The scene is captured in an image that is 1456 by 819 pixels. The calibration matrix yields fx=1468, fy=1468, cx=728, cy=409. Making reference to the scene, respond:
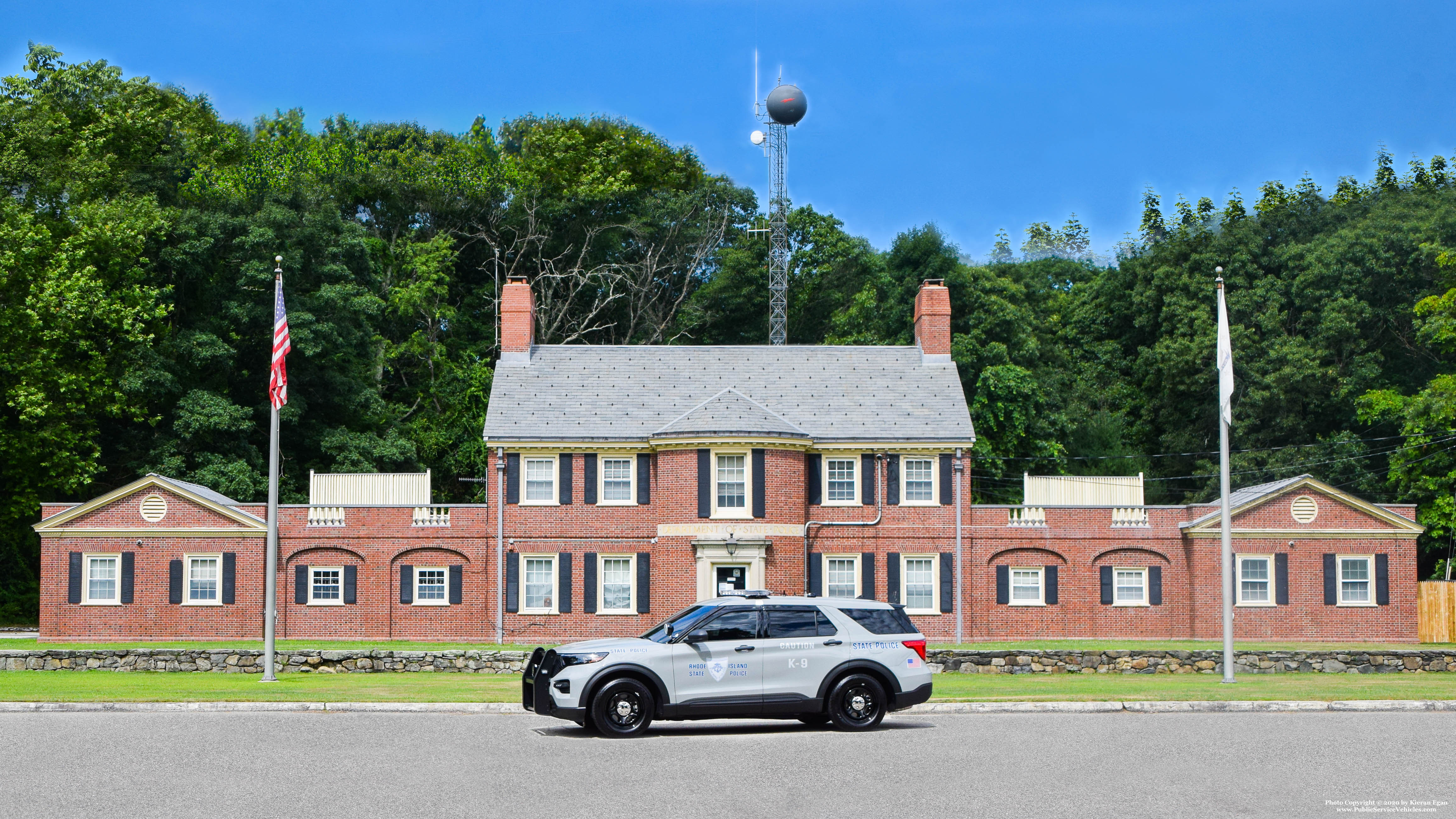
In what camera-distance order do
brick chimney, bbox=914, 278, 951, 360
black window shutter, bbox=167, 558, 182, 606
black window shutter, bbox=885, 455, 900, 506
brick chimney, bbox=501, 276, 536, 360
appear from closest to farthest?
black window shutter, bbox=167, 558, 182, 606, black window shutter, bbox=885, 455, 900, 506, brick chimney, bbox=501, 276, 536, 360, brick chimney, bbox=914, 278, 951, 360

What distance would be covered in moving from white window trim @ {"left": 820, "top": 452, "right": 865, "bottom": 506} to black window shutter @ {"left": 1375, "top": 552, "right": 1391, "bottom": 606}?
14789 mm

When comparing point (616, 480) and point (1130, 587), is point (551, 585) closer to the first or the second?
point (616, 480)

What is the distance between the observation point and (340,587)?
41.5m

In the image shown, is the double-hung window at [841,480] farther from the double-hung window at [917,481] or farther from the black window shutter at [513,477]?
the black window shutter at [513,477]

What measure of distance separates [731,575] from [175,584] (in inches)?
610

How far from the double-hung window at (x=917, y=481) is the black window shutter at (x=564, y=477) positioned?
373 inches

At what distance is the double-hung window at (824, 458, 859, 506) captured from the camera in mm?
42125

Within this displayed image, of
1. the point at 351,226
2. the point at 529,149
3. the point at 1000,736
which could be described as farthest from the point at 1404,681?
the point at 529,149

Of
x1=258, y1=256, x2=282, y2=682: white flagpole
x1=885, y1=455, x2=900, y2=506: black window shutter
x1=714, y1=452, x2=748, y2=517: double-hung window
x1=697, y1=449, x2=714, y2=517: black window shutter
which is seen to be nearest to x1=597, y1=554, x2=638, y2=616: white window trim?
x1=697, y1=449, x2=714, y2=517: black window shutter

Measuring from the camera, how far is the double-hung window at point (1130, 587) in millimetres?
42344

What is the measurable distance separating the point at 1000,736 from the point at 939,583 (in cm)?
2362

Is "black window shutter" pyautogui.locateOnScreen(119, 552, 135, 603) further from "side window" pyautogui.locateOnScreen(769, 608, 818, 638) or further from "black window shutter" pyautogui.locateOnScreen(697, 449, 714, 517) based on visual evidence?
"side window" pyautogui.locateOnScreen(769, 608, 818, 638)

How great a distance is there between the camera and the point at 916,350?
45750 millimetres

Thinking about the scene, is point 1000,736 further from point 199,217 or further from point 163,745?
point 199,217
